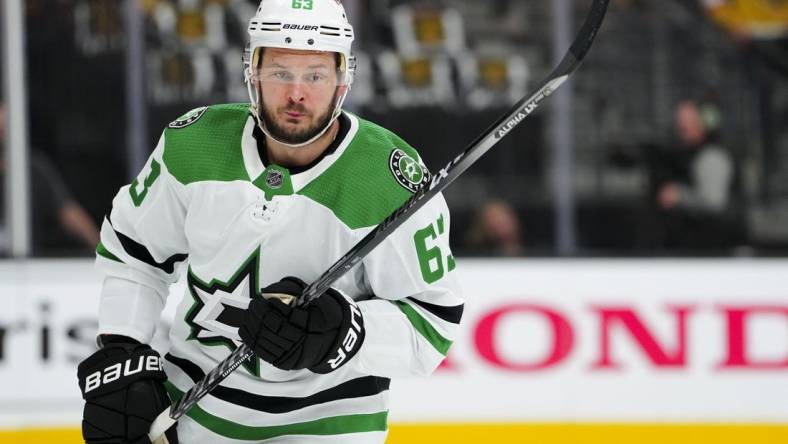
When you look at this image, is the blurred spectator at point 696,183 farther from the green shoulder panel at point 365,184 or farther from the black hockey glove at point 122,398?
the black hockey glove at point 122,398

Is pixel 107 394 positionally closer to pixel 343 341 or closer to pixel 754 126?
pixel 343 341

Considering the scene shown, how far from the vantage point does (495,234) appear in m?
3.44

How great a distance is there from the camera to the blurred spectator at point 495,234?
11.0 ft

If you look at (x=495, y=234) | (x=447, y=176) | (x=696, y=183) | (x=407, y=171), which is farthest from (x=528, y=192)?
(x=447, y=176)

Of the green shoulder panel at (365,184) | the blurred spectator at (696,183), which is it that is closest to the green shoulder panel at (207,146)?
the green shoulder panel at (365,184)

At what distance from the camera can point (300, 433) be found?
180 centimetres

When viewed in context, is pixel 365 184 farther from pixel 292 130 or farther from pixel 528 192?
pixel 528 192

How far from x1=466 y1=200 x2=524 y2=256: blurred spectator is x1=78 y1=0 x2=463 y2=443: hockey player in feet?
5.08

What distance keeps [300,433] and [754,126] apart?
7.08ft

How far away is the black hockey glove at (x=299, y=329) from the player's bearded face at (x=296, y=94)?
0.66 feet

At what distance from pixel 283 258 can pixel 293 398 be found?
0.67ft

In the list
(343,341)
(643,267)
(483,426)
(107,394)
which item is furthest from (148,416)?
(643,267)

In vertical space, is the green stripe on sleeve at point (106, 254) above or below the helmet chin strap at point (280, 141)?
below

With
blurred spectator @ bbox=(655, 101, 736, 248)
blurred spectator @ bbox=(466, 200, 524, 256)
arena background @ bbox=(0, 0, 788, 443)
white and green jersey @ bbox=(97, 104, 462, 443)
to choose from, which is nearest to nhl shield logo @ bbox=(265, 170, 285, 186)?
white and green jersey @ bbox=(97, 104, 462, 443)
